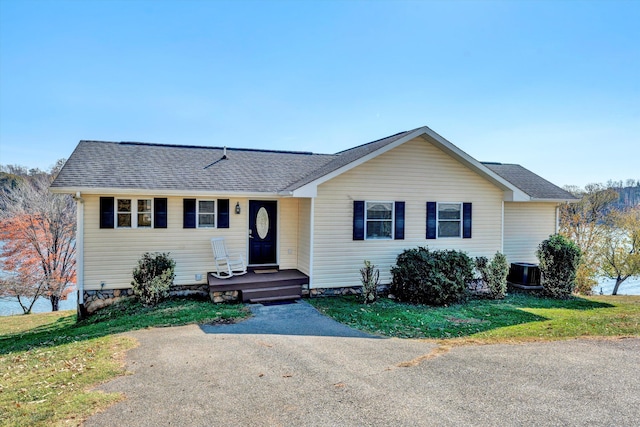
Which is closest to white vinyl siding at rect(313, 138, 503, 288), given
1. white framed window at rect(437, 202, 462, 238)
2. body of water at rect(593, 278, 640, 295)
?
white framed window at rect(437, 202, 462, 238)

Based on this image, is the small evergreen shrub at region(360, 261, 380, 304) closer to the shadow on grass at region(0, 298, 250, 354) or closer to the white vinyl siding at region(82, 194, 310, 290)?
the white vinyl siding at region(82, 194, 310, 290)

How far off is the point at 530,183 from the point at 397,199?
6.81m

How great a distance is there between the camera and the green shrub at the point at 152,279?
9344 millimetres

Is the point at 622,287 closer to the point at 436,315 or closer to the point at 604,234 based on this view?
the point at 604,234

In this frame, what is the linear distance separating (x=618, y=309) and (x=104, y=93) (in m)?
Answer: 19.6

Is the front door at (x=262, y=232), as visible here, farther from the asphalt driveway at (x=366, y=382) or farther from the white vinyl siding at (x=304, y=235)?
the asphalt driveway at (x=366, y=382)

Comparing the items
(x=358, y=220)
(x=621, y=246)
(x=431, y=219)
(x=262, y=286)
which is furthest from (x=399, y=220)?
(x=621, y=246)

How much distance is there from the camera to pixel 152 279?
30.7 ft

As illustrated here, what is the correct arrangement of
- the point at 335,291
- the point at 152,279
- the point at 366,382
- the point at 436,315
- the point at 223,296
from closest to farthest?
the point at 366,382 < the point at 436,315 < the point at 152,279 < the point at 223,296 < the point at 335,291

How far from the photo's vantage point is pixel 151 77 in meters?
14.9

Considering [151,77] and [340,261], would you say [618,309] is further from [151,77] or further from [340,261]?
[151,77]

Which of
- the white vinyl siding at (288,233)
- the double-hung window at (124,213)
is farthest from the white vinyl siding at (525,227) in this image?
the double-hung window at (124,213)

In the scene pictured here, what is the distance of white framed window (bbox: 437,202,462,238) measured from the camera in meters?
11.5

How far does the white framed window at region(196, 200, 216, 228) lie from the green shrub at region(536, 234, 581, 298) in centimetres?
1015
